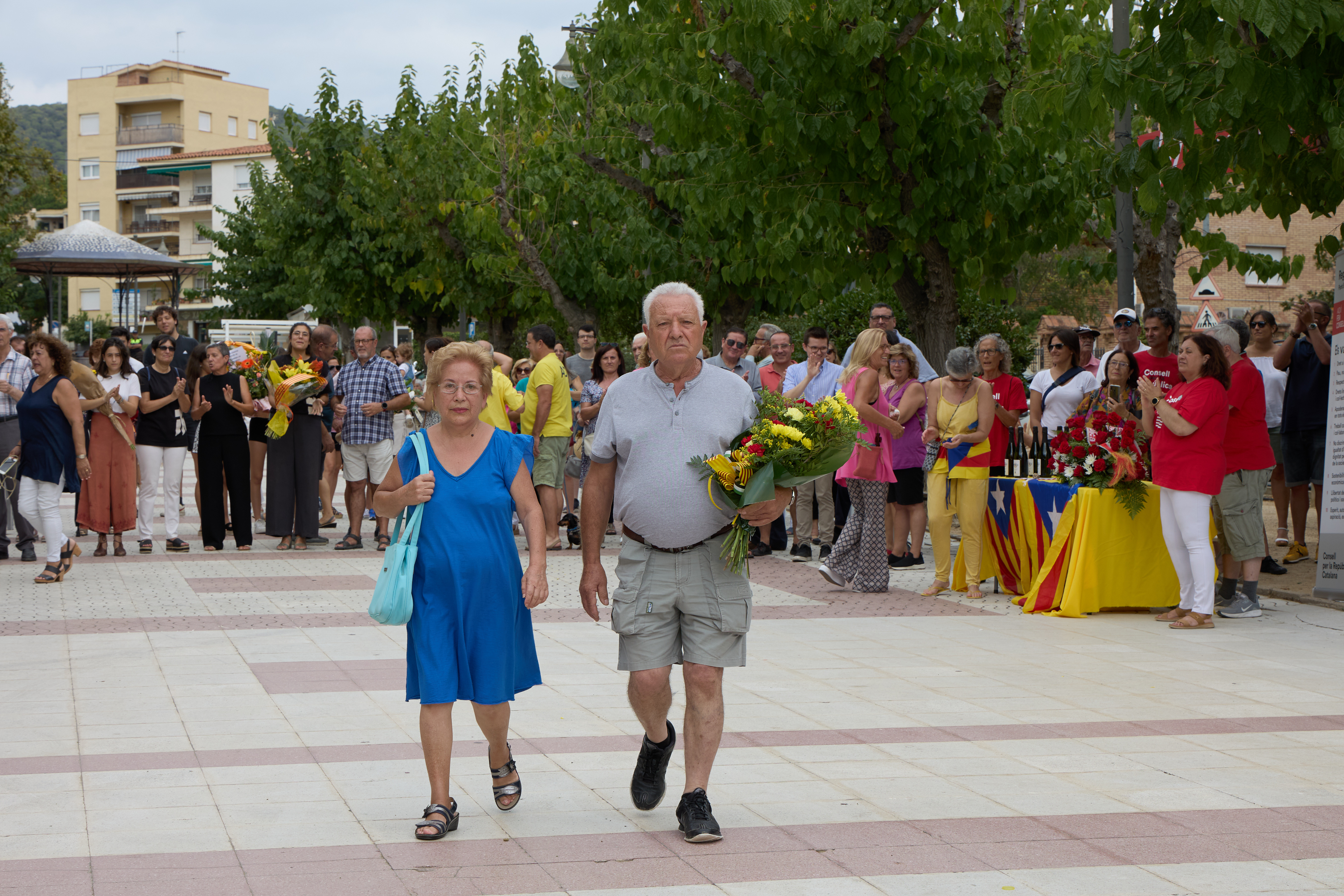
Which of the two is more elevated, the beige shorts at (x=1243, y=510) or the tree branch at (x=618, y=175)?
the tree branch at (x=618, y=175)


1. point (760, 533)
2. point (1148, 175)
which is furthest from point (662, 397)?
point (760, 533)

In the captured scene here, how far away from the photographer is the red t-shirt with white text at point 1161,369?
10.4m

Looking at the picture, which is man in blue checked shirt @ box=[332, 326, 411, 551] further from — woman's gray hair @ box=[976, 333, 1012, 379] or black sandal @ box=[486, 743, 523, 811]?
black sandal @ box=[486, 743, 523, 811]

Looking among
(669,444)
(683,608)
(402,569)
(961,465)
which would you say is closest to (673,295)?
(669,444)

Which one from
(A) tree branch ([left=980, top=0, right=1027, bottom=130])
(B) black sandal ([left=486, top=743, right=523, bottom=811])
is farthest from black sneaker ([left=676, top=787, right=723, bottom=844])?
(A) tree branch ([left=980, top=0, right=1027, bottom=130])

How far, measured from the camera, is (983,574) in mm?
11188

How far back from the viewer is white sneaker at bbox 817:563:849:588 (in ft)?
37.0

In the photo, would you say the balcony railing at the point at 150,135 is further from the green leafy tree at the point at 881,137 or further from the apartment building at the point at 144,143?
the green leafy tree at the point at 881,137

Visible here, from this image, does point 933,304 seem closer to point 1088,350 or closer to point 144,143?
point 1088,350

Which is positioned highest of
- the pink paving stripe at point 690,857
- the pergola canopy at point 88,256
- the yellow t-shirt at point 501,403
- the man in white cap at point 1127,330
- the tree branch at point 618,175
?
the tree branch at point 618,175

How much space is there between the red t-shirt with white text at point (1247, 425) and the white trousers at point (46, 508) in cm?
878

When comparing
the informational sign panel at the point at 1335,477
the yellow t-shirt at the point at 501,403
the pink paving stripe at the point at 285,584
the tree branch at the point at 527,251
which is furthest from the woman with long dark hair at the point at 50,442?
the tree branch at the point at 527,251

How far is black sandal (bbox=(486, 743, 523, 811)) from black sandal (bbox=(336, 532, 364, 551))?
362 inches

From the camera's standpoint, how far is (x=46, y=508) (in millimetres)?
11695
